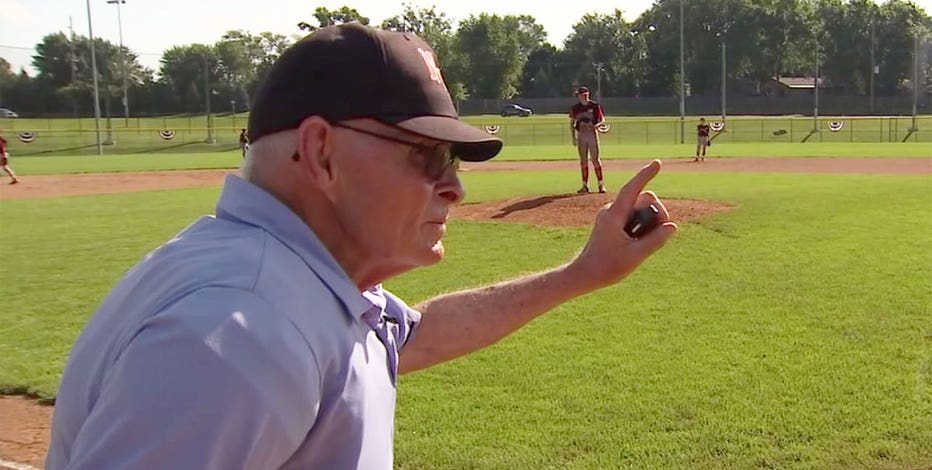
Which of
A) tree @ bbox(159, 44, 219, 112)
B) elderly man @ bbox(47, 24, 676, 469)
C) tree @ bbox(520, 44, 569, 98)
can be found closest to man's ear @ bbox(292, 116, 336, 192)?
elderly man @ bbox(47, 24, 676, 469)

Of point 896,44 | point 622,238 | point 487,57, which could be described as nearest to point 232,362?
point 622,238

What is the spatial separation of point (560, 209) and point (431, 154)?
502 inches

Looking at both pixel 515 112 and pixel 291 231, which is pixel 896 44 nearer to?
pixel 515 112

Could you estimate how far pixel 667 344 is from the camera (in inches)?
252

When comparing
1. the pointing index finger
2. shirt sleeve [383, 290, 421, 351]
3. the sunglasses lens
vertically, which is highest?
the sunglasses lens

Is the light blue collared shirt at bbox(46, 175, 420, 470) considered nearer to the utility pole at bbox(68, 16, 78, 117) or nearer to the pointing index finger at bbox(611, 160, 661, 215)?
the pointing index finger at bbox(611, 160, 661, 215)

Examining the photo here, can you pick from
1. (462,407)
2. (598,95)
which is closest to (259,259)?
(462,407)

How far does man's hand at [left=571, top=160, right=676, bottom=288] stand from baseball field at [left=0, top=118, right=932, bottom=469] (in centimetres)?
213

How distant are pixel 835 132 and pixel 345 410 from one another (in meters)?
57.8

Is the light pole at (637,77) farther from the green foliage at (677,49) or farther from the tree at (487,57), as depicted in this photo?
the tree at (487,57)

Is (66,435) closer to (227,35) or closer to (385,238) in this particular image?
(385,238)

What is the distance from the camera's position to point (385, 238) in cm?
154

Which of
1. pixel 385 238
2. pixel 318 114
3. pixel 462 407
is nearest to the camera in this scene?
pixel 318 114

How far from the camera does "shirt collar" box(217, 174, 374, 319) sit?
1371mm
